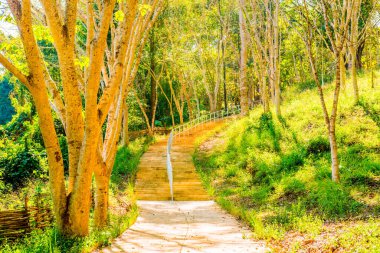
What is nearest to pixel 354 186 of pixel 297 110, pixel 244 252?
pixel 244 252

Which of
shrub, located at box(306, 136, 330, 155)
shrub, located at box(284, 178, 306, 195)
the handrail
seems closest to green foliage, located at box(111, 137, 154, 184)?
the handrail

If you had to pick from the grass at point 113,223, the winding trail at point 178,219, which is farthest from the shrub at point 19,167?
the winding trail at point 178,219

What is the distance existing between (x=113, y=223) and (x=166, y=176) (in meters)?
6.63

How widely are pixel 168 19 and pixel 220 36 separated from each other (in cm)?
598

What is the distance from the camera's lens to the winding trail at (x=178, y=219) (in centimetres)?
584

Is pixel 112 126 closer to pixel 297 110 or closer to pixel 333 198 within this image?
pixel 333 198

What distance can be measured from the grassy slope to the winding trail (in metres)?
0.42

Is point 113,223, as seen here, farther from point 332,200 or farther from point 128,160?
point 128,160

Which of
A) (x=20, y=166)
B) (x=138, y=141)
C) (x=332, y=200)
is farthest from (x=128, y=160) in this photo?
(x=332, y=200)

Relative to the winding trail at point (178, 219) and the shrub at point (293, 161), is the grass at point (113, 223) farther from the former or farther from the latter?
the shrub at point (293, 161)

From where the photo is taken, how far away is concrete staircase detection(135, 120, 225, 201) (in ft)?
40.9

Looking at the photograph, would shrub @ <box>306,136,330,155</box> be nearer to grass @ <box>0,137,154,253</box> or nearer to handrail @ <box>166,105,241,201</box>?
handrail @ <box>166,105,241,201</box>

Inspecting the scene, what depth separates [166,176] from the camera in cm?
1467

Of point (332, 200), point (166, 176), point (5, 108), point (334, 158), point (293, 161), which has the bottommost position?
point (166, 176)
